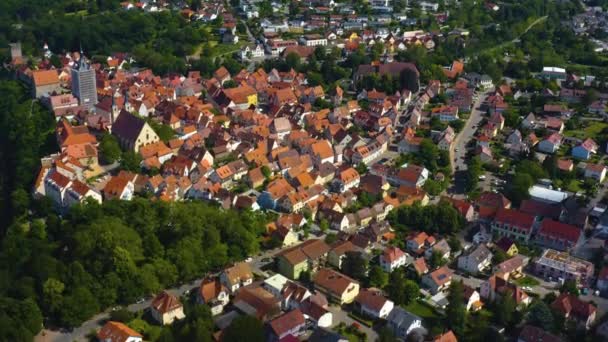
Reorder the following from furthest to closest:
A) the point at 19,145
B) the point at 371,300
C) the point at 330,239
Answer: the point at 19,145 < the point at 330,239 < the point at 371,300

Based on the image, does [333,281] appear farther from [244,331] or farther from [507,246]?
[507,246]

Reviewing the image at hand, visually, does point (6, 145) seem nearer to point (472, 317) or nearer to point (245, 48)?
point (245, 48)

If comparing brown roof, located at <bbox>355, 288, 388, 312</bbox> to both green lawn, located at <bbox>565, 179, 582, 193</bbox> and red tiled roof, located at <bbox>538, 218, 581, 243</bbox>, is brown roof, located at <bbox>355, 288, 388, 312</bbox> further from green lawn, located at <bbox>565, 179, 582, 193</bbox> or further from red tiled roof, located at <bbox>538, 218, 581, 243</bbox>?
green lawn, located at <bbox>565, 179, 582, 193</bbox>

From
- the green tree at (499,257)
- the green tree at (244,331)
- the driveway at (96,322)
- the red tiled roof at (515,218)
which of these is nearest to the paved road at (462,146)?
the red tiled roof at (515,218)

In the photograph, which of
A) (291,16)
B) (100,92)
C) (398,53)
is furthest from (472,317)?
(291,16)

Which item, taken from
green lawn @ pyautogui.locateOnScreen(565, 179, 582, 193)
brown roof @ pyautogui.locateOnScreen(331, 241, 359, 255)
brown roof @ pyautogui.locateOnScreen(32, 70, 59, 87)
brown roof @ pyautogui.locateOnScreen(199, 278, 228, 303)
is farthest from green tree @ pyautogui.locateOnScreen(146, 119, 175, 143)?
green lawn @ pyautogui.locateOnScreen(565, 179, 582, 193)

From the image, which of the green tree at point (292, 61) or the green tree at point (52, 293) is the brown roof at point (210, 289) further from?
the green tree at point (292, 61)

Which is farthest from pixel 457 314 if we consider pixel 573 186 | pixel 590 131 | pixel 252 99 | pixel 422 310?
pixel 252 99
